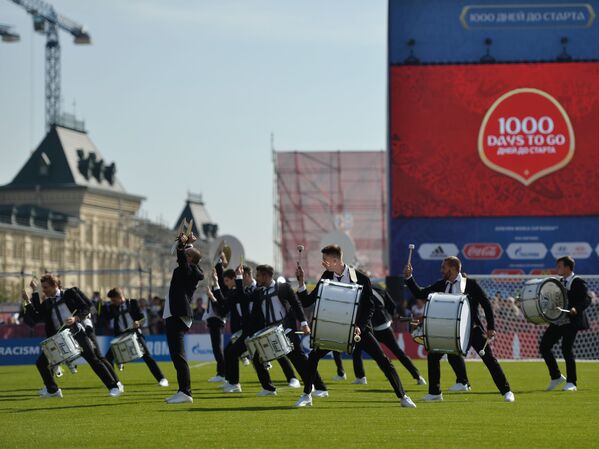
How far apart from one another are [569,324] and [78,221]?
116 meters

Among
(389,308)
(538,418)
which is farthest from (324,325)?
(389,308)

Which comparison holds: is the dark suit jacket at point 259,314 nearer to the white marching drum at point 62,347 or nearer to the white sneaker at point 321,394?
the white sneaker at point 321,394

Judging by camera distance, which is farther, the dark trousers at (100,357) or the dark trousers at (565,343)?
the dark trousers at (565,343)

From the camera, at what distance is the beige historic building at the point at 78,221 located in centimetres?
12288

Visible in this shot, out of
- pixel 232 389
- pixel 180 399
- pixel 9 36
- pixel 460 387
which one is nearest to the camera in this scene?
pixel 180 399

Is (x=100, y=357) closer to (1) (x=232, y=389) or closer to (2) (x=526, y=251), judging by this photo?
(1) (x=232, y=389)

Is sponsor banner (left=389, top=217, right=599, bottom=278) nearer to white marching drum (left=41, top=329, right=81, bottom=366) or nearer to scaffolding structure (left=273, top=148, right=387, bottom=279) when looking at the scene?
white marching drum (left=41, top=329, right=81, bottom=366)

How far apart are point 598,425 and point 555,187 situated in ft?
78.5

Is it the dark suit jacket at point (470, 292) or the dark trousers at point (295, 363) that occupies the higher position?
the dark suit jacket at point (470, 292)

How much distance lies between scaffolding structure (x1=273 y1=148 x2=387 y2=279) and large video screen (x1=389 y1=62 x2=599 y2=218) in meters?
26.1

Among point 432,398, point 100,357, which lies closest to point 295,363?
point 432,398

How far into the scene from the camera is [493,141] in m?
37.5

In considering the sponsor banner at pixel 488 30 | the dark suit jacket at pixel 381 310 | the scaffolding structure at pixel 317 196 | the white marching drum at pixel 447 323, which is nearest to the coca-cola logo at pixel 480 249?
the sponsor banner at pixel 488 30

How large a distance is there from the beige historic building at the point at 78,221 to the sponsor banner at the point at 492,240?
82.7m
